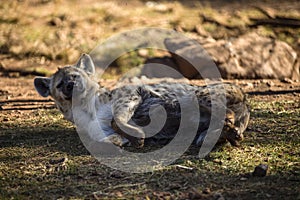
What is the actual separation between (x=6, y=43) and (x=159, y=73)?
8.22 ft

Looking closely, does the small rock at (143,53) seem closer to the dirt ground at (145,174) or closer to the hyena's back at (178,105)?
the dirt ground at (145,174)

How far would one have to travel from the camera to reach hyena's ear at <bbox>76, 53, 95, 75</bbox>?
548 cm

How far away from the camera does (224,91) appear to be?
191 inches

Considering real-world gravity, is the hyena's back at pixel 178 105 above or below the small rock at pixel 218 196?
above

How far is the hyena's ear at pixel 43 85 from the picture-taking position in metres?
5.32

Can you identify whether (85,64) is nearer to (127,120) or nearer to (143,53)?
(127,120)

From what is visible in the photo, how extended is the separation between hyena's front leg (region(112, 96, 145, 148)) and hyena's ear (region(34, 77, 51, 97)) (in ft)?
2.39

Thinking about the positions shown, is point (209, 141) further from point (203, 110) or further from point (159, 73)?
point (159, 73)

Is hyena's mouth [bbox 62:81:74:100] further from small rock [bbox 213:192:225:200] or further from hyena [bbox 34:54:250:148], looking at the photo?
small rock [bbox 213:192:225:200]

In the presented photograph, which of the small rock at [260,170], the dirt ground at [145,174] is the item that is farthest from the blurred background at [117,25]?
the small rock at [260,170]

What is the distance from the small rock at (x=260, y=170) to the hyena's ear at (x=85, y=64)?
7.37 ft

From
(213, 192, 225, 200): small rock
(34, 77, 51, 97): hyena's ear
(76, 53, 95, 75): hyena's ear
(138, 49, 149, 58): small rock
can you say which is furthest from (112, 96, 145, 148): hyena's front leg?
(138, 49, 149, 58): small rock

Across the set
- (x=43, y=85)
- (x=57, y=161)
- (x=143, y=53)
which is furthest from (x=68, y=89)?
(x=143, y=53)

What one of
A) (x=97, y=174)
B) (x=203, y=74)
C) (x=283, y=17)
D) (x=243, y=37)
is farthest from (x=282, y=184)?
(x=283, y=17)
